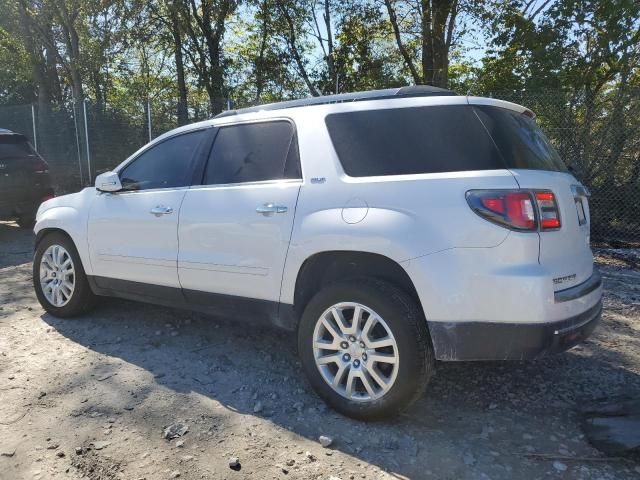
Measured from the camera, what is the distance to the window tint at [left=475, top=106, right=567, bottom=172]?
2834 mm

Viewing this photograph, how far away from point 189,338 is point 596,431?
2951 mm

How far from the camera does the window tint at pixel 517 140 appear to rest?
2834 mm

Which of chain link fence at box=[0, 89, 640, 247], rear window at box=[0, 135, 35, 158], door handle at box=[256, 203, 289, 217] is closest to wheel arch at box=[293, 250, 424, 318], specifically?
door handle at box=[256, 203, 289, 217]

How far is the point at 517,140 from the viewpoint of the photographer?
2959 millimetres

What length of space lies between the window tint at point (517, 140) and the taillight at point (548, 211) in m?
0.21

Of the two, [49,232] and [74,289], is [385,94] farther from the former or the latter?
[49,232]

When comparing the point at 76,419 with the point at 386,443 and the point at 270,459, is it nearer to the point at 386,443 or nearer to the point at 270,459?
the point at 270,459

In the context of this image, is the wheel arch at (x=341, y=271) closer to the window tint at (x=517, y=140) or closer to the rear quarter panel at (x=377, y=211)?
the rear quarter panel at (x=377, y=211)

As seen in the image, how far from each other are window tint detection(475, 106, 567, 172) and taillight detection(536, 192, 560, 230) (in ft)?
0.69

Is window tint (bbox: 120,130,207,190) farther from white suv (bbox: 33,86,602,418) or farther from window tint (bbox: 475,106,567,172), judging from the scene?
window tint (bbox: 475,106,567,172)

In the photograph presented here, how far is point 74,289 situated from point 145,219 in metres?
1.16

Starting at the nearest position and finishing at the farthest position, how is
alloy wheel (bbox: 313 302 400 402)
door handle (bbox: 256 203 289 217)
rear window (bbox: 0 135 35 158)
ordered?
alloy wheel (bbox: 313 302 400 402), door handle (bbox: 256 203 289 217), rear window (bbox: 0 135 35 158)

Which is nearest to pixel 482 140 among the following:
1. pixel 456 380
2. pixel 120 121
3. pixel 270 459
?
pixel 456 380

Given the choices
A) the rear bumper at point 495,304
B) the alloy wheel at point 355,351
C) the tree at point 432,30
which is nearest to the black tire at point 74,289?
the alloy wheel at point 355,351
